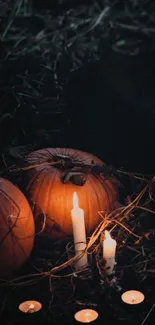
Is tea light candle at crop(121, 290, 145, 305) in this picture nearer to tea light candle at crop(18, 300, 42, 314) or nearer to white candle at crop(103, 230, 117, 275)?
white candle at crop(103, 230, 117, 275)

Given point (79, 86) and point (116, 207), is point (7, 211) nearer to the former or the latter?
point (116, 207)

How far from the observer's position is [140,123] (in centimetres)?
205

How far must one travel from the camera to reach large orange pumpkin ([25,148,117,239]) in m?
1.63

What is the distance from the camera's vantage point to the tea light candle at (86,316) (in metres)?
1.30

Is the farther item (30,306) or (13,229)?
(13,229)

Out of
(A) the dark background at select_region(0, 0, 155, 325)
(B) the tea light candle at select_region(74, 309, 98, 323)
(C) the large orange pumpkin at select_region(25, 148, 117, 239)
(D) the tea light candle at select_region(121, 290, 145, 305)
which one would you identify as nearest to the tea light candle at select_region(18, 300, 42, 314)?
(B) the tea light candle at select_region(74, 309, 98, 323)

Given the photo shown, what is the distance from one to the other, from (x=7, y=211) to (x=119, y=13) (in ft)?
3.18

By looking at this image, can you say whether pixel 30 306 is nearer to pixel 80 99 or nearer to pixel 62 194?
pixel 62 194

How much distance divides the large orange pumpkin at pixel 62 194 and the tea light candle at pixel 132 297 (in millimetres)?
351

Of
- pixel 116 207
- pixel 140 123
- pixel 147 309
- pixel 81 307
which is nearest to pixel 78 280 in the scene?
pixel 81 307

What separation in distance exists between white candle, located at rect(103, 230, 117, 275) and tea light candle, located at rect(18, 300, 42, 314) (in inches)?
8.9

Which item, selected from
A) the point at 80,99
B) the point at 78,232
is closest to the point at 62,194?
the point at 78,232

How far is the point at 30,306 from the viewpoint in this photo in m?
1.33

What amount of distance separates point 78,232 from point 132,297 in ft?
0.76
